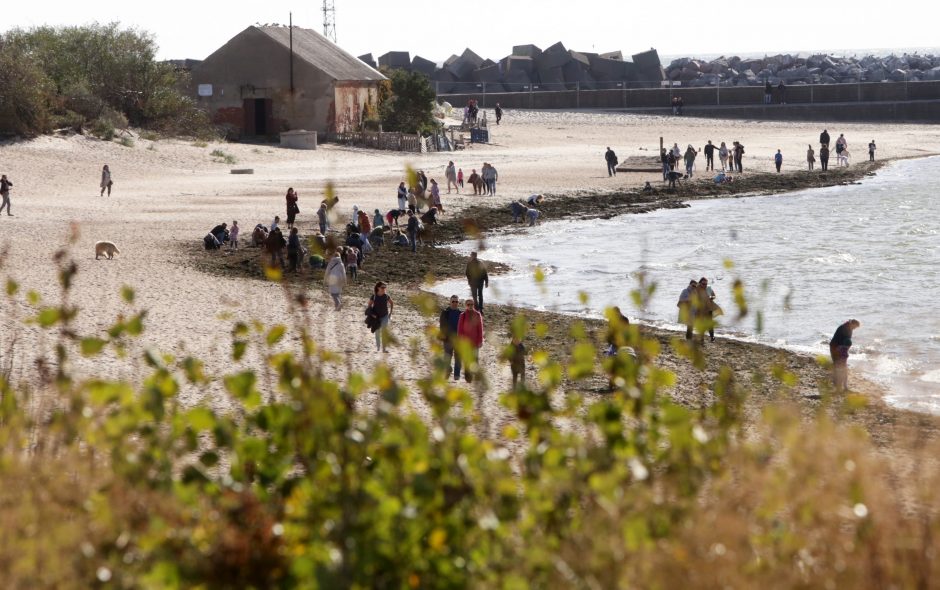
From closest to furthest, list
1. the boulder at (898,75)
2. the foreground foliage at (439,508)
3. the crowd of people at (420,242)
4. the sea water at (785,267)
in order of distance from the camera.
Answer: the foreground foliage at (439,508) < the crowd of people at (420,242) < the sea water at (785,267) < the boulder at (898,75)

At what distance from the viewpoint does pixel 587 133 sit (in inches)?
2318

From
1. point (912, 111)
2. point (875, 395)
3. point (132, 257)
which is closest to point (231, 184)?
point (132, 257)

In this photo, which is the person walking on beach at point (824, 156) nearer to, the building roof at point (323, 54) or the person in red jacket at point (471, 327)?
the building roof at point (323, 54)

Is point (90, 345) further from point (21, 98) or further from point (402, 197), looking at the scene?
point (21, 98)

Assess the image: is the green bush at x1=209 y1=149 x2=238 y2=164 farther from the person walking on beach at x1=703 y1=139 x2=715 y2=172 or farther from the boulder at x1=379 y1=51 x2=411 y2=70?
the boulder at x1=379 y1=51 x2=411 y2=70

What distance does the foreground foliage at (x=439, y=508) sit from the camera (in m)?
4.69

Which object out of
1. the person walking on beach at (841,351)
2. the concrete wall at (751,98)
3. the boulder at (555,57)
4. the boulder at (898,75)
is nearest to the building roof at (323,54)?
the concrete wall at (751,98)

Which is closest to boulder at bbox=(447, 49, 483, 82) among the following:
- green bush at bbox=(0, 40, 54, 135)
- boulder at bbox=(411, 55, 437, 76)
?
boulder at bbox=(411, 55, 437, 76)

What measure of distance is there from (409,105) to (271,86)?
5.38 metres

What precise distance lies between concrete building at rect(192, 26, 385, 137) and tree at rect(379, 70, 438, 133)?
5.32ft

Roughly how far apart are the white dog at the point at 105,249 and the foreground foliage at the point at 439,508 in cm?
1768

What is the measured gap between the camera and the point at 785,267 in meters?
28.9

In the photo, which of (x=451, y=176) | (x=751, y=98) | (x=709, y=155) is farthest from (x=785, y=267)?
(x=751, y=98)

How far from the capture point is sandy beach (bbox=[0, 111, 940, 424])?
51.6 ft
